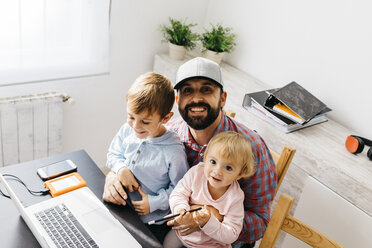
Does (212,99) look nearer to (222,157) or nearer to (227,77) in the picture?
(222,157)

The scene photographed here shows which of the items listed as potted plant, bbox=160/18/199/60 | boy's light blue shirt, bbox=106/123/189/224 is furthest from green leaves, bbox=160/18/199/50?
boy's light blue shirt, bbox=106/123/189/224

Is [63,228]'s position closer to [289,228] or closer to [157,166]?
[157,166]

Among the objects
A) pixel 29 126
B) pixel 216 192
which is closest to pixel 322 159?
pixel 216 192

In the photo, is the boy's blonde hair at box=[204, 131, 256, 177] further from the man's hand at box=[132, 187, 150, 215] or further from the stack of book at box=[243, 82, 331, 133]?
the stack of book at box=[243, 82, 331, 133]

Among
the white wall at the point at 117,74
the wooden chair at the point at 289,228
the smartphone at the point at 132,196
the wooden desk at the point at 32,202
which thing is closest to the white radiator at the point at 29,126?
the white wall at the point at 117,74

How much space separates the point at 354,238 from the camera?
5.07 ft

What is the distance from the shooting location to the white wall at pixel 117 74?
216cm

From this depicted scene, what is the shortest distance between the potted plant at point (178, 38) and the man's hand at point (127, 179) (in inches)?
46.5

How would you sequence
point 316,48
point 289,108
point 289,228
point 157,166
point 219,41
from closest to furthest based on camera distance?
point 289,228, point 157,166, point 289,108, point 316,48, point 219,41

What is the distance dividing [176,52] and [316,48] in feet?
2.92

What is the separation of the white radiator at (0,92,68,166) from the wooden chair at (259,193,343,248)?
146 cm

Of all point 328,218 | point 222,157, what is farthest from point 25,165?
point 328,218

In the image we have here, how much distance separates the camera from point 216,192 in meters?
1.23

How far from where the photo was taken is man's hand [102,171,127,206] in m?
1.19
